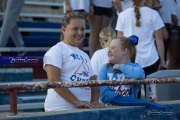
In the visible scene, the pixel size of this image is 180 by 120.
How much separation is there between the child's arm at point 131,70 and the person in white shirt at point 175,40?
2.85 meters

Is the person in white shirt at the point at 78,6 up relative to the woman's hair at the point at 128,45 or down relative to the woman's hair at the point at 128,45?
up

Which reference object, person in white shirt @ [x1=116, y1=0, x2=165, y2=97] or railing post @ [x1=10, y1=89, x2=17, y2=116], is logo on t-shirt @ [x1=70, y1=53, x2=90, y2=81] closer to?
railing post @ [x1=10, y1=89, x2=17, y2=116]

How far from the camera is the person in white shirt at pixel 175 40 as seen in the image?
718 centimetres

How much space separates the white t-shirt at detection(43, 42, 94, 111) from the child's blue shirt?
0.69 feet

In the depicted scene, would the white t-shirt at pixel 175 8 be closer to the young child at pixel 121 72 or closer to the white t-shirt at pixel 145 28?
the white t-shirt at pixel 145 28

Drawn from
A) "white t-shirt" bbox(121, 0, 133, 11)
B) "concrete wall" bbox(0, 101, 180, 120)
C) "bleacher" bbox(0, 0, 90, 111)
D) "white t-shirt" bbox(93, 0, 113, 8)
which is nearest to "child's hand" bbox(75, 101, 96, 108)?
"concrete wall" bbox(0, 101, 180, 120)

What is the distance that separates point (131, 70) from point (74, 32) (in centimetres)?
62

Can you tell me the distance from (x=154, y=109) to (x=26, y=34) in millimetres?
5324

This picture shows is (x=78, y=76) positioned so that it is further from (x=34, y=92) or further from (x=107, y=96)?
(x=34, y=92)

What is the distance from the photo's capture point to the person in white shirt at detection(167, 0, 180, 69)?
283 inches

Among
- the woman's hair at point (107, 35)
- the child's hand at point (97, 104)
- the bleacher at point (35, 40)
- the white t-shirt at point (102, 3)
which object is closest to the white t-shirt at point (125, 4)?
the white t-shirt at point (102, 3)

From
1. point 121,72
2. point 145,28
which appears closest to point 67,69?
point 121,72

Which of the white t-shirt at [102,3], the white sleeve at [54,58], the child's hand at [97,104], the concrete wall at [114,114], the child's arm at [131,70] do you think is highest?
the white t-shirt at [102,3]

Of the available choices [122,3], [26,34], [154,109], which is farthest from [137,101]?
[26,34]
